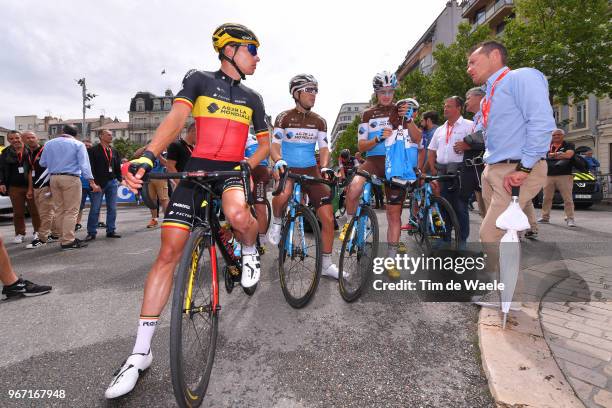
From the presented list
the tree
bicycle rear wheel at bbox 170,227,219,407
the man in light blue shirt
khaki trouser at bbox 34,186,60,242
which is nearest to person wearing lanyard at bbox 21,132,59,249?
khaki trouser at bbox 34,186,60,242

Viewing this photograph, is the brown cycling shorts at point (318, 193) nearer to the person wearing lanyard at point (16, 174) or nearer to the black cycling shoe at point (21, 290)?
the black cycling shoe at point (21, 290)

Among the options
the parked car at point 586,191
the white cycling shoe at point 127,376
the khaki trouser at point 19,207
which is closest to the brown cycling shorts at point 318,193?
the white cycling shoe at point 127,376

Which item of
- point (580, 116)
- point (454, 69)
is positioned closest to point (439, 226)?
point (454, 69)

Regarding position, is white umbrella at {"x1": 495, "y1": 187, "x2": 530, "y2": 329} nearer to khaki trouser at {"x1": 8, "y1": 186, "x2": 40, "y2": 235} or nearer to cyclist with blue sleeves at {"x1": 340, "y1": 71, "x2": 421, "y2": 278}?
cyclist with blue sleeves at {"x1": 340, "y1": 71, "x2": 421, "y2": 278}

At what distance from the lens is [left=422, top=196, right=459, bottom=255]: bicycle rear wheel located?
407cm

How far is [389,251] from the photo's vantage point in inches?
161

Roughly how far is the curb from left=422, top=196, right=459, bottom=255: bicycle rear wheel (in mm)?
1506

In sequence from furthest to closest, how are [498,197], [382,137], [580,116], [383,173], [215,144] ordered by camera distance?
1. [580,116]
2. [383,173]
3. [382,137]
4. [498,197]
5. [215,144]

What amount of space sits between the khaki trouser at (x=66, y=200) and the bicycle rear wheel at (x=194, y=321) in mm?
5382

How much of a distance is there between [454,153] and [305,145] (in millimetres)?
2346

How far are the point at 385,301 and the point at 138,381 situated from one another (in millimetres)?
2197

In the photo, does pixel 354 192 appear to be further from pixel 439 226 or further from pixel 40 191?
pixel 40 191

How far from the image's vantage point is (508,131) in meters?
2.86

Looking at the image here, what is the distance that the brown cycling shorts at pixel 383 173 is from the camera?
4133mm
